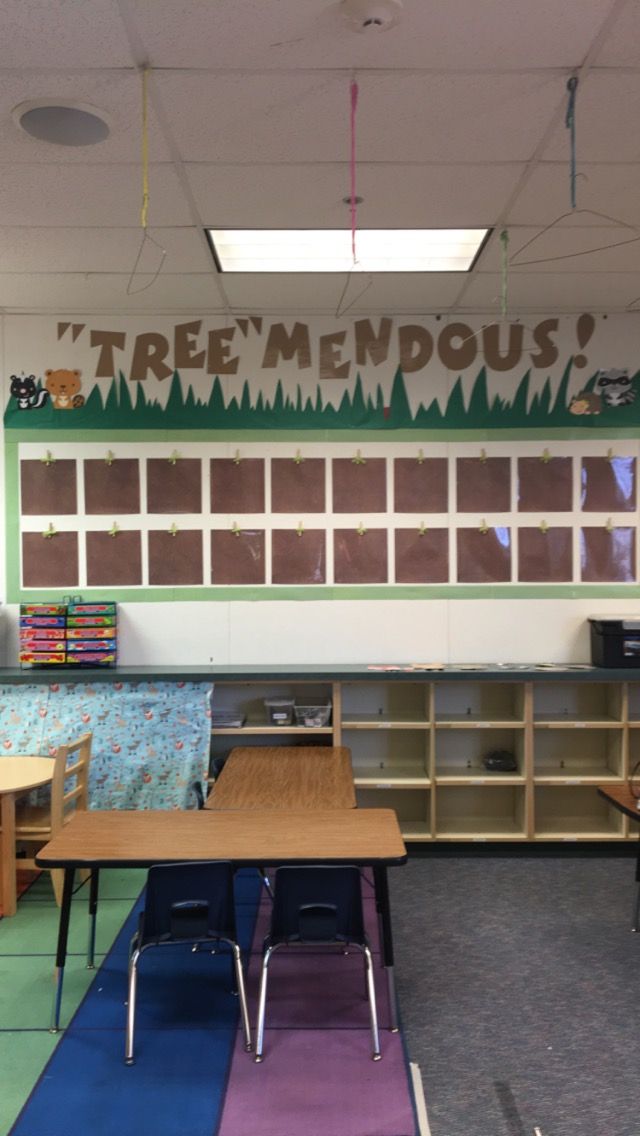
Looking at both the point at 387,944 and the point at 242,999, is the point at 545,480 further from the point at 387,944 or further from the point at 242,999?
the point at 242,999

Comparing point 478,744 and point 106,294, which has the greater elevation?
point 106,294

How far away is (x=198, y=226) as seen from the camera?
13.0ft

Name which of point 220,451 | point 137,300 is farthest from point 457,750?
point 137,300

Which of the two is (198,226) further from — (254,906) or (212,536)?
(254,906)

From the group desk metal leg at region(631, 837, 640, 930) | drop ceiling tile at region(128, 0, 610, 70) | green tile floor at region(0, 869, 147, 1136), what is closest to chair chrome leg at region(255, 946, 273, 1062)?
green tile floor at region(0, 869, 147, 1136)

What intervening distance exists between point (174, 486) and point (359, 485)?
123 cm

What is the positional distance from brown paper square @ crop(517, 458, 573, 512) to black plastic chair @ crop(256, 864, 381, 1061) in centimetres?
322

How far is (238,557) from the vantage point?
5379 mm

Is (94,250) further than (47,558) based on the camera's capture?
No

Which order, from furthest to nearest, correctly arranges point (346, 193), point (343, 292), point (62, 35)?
point (343, 292), point (346, 193), point (62, 35)

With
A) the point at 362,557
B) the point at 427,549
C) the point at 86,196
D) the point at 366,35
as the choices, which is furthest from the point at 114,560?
the point at 366,35

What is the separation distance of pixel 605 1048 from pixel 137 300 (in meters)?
4.61

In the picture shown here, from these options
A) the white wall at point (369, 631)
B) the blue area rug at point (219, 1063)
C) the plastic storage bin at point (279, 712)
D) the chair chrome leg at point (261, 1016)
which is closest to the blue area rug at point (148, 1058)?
the blue area rug at point (219, 1063)

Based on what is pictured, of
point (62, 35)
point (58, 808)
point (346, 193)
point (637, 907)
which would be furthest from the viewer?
point (637, 907)
